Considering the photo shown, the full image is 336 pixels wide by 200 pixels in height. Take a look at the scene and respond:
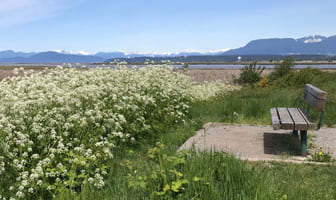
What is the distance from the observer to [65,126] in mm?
4703

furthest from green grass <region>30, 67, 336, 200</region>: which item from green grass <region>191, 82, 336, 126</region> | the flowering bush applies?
green grass <region>191, 82, 336, 126</region>

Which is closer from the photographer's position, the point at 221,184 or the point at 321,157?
the point at 221,184

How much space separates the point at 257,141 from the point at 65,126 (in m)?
4.16

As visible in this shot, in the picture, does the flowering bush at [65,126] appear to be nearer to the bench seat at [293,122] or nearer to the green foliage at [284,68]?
the bench seat at [293,122]

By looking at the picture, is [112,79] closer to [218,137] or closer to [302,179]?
[218,137]

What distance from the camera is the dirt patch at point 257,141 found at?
5.66 metres

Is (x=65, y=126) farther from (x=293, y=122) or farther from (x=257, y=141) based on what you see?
(x=257, y=141)

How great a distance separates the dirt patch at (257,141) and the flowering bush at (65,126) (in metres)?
1.33

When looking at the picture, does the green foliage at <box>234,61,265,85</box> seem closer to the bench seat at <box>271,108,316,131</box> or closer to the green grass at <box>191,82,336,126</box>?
the green grass at <box>191,82,336,126</box>

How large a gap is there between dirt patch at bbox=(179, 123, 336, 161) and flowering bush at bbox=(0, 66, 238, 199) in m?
1.33

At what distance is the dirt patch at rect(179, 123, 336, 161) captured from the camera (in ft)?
18.6

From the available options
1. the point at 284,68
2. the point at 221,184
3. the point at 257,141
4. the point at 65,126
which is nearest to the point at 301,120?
the point at 257,141

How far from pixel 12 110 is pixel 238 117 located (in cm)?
632

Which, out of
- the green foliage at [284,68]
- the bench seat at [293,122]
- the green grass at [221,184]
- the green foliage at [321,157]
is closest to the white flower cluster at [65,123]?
the green grass at [221,184]
